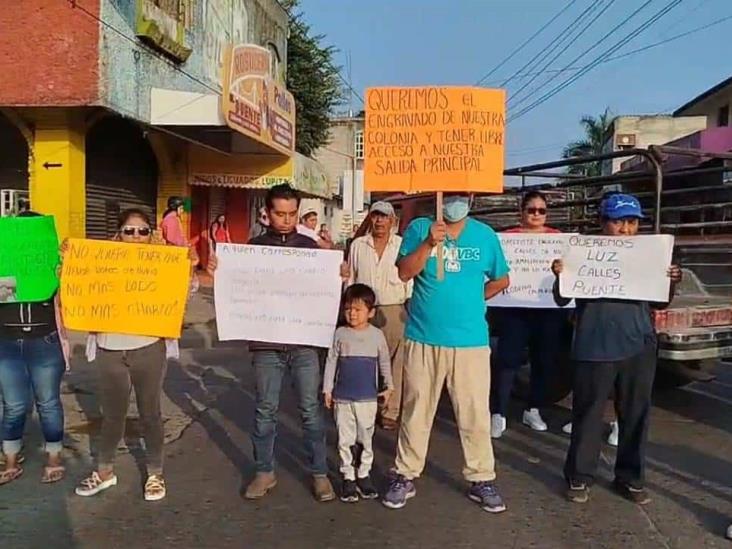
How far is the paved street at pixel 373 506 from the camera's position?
444cm

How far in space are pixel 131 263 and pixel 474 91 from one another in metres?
2.24

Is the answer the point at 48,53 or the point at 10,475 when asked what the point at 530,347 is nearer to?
the point at 10,475

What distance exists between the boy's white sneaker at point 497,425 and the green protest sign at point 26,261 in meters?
3.35

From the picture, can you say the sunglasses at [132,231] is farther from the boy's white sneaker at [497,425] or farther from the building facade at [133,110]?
the building facade at [133,110]

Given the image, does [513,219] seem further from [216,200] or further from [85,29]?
[216,200]

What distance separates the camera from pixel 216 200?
23766 mm

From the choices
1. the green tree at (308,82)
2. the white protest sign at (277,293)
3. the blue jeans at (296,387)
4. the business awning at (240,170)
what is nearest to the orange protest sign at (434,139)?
the white protest sign at (277,293)

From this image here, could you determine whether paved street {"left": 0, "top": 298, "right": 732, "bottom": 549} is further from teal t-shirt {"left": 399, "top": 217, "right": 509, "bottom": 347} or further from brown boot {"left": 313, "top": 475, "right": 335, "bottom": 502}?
teal t-shirt {"left": 399, "top": 217, "right": 509, "bottom": 347}

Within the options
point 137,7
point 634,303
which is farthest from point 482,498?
point 137,7

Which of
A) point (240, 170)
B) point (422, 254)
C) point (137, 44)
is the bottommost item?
point (422, 254)

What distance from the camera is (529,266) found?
6.99 metres

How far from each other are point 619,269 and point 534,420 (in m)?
2.20

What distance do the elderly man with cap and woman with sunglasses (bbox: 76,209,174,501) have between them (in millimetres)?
1789

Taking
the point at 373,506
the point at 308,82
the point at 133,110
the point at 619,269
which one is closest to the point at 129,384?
the point at 373,506
